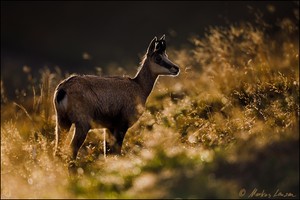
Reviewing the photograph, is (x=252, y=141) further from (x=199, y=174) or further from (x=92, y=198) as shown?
(x=92, y=198)

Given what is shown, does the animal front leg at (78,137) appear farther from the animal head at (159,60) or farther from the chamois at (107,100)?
the animal head at (159,60)

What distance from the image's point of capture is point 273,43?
42.5 feet

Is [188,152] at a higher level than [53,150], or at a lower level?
lower

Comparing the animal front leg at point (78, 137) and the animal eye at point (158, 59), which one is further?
the animal eye at point (158, 59)

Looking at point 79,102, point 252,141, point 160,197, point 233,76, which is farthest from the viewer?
point 233,76

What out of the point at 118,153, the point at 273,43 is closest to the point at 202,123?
the point at 118,153

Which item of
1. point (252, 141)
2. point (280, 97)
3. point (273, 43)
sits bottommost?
point (252, 141)

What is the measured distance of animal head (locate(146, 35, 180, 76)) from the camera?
1097 cm

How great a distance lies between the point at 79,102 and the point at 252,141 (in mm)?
2622

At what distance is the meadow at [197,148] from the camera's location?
22.1ft

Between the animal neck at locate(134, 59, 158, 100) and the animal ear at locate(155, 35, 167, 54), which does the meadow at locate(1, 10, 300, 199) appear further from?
the animal ear at locate(155, 35, 167, 54)

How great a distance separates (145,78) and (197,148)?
2693mm

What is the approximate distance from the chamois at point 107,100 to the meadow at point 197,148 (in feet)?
1.19
